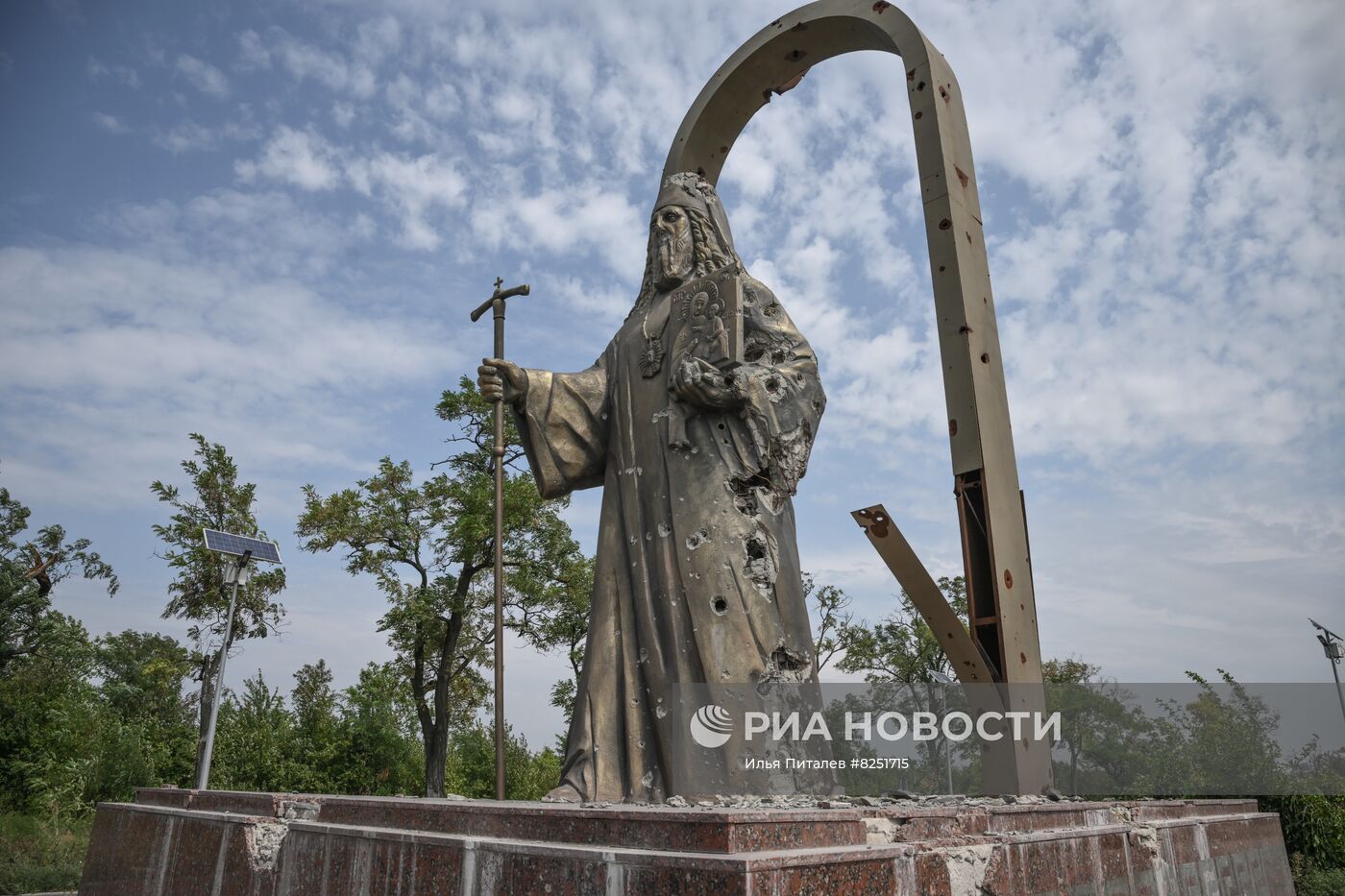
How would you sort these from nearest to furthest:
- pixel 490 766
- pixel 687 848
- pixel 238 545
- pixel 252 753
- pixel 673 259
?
A: pixel 687 848 < pixel 673 259 < pixel 238 545 < pixel 252 753 < pixel 490 766

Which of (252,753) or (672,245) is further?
(252,753)

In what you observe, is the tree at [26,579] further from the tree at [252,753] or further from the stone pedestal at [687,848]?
the stone pedestal at [687,848]

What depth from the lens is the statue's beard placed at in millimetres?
5215

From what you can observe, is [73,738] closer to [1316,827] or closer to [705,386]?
[705,386]

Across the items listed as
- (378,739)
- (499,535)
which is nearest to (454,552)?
(378,739)

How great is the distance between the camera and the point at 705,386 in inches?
178

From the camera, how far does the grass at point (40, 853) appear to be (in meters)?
9.63

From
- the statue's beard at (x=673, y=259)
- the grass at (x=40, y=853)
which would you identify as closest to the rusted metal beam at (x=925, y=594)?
the statue's beard at (x=673, y=259)

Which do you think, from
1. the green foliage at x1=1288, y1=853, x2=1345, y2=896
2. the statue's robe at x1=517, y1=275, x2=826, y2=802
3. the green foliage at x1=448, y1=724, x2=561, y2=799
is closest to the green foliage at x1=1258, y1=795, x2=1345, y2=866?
the green foliage at x1=1288, y1=853, x2=1345, y2=896

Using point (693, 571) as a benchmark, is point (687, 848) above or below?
below

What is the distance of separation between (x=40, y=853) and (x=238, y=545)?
429 cm

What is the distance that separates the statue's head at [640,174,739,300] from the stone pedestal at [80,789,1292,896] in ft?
10.2

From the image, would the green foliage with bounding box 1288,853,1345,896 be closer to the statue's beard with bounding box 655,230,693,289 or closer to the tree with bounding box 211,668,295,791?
the statue's beard with bounding box 655,230,693,289

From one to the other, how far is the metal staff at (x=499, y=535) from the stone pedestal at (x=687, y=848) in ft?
3.26
